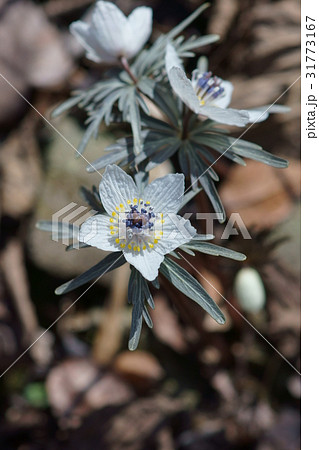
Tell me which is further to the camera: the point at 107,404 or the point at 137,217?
the point at 107,404

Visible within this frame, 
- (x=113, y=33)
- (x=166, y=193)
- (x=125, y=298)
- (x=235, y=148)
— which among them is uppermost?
(x=113, y=33)

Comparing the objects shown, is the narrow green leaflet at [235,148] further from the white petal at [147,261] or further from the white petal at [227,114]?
the white petal at [147,261]

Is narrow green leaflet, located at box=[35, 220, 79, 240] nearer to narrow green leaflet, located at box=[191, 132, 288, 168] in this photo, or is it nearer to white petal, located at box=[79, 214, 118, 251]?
white petal, located at box=[79, 214, 118, 251]

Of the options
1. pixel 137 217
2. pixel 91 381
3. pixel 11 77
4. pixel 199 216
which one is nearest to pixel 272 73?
pixel 199 216

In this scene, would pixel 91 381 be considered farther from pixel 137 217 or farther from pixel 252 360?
pixel 137 217

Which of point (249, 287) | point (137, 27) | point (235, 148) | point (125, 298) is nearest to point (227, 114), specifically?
point (235, 148)

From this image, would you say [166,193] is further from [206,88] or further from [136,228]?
[206,88]

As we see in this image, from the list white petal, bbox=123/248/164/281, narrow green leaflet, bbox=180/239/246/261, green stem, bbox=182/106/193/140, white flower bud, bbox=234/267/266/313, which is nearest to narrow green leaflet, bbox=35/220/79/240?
white petal, bbox=123/248/164/281
